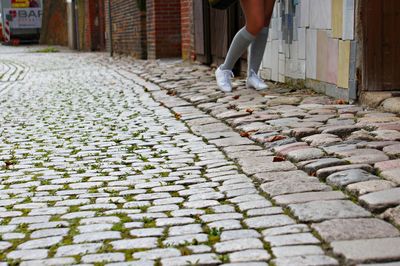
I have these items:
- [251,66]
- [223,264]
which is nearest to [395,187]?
[223,264]

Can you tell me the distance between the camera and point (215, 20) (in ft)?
35.3

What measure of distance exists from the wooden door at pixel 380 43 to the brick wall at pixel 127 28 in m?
11.0

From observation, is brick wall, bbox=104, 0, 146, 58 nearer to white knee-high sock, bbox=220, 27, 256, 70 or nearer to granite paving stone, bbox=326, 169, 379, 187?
white knee-high sock, bbox=220, 27, 256, 70

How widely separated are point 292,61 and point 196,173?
372 cm

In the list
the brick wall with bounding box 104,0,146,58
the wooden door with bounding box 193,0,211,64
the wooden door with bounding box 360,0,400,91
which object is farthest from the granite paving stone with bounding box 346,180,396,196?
the brick wall with bounding box 104,0,146,58

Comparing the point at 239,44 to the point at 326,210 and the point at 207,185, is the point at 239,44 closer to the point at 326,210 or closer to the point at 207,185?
the point at 207,185

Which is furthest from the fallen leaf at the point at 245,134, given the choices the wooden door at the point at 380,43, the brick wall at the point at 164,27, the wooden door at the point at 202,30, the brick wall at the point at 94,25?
the brick wall at the point at 94,25

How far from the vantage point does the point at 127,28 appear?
1814 centimetres

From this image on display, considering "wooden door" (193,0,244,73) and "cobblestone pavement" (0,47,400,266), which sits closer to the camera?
"cobblestone pavement" (0,47,400,266)

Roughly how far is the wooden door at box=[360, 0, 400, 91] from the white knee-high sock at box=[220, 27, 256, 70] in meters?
1.54

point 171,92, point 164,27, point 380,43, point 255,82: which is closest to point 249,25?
point 255,82

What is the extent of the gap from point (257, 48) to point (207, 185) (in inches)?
148

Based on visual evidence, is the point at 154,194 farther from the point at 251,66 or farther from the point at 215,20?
the point at 215,20

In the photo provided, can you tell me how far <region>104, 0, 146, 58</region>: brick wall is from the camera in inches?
648
